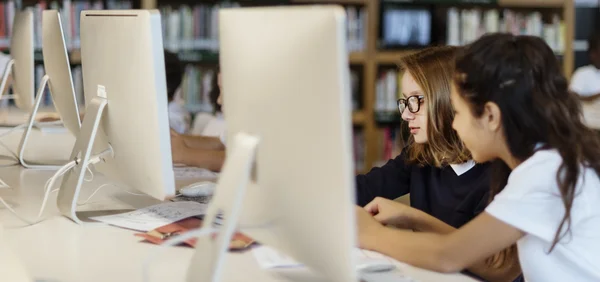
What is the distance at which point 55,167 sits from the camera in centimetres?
240

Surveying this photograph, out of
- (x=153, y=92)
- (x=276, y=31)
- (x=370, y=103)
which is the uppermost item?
(x=276, y=31)

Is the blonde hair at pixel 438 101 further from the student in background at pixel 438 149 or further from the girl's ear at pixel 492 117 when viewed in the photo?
the girl's ear at pixel 492 117

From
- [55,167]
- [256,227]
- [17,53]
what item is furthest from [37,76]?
[256,227]

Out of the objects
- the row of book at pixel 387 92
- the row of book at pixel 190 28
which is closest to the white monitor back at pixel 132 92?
the row of book at pixel 190 28

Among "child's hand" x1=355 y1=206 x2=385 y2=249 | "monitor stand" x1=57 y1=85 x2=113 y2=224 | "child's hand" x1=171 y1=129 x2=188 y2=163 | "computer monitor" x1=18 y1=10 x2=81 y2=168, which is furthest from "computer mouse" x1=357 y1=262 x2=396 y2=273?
"child's hand" x1=171 y1=129 x2=188 y2=163

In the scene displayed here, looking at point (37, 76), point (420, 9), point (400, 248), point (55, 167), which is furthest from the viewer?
point (420, 9)

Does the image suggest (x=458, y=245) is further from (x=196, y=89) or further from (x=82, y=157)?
(x=196, y=89)

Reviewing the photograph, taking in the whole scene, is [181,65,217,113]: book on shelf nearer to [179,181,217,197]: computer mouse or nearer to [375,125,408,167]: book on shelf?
[375,125,408,167]: book on shelf

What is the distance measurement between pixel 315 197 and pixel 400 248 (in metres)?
0.42

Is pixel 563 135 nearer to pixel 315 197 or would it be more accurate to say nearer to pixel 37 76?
pixel 315 197

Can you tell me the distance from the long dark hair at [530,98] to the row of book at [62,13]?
3073 millimetres

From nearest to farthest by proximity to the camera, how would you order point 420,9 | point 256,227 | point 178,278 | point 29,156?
point 256,227, point 178,278, point 29,156, point 420,9

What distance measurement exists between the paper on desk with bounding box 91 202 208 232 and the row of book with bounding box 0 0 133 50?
2517mm

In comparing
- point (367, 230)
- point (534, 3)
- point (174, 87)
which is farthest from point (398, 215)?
point (534, 3)
